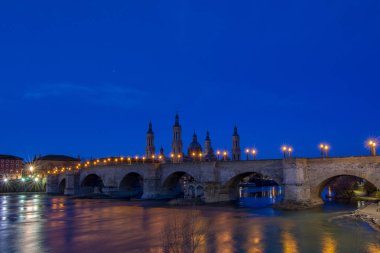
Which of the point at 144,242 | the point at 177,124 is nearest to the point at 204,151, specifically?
the point at 177,124

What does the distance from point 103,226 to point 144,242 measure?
8941 mm

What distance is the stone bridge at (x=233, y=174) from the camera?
39.3 metres

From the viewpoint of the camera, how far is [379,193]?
48.3 m

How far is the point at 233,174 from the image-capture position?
50875mm

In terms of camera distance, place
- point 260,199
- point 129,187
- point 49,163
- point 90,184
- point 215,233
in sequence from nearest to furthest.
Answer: point 215,233
point 260,199
point 129,187
point 90,184
point 49,163

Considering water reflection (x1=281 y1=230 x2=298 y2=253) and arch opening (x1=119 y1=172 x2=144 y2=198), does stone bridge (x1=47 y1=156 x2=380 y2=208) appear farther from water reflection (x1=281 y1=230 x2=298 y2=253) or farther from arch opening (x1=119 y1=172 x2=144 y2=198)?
water reflection (x1=281 y1=230 x2=298 y2=253)

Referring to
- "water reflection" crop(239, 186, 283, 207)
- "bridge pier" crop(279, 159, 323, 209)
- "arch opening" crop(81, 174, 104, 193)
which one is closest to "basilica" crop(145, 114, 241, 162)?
"arch opening" crop(81, 174, 104, 193)

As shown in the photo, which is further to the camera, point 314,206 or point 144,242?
point 314,206

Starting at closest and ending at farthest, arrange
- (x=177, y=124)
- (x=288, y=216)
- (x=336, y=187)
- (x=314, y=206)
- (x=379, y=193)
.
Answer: (x=288, y=216)
(x=314, y=206)
(x=379, y=193)
(x=336, y=187)
(x=177, y=124)

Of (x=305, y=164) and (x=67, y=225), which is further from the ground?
(x=305, y=164)

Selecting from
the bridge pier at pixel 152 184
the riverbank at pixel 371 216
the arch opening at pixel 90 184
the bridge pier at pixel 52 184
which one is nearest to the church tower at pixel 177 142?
the arch opening at pixel 90 184

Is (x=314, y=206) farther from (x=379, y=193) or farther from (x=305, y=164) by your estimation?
(x=379, y=193)

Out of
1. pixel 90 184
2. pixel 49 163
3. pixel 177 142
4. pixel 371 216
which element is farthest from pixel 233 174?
pixel 49 163

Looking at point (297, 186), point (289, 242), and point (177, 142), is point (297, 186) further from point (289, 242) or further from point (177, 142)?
point (177, 142)
